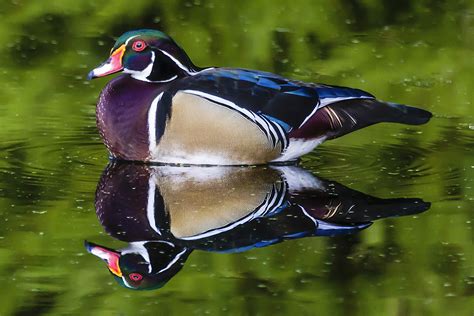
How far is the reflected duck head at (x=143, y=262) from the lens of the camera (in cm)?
592

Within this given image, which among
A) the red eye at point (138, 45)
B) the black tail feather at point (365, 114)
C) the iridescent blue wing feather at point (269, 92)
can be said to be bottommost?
the black tail feather at point (365, 114)

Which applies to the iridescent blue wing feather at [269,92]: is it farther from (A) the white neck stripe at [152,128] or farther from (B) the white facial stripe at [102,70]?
(B) the white facial stripe at [102,70]

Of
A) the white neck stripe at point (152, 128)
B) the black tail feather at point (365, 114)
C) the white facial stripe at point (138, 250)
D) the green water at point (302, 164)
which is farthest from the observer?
the black tail feather at point (365, 114)

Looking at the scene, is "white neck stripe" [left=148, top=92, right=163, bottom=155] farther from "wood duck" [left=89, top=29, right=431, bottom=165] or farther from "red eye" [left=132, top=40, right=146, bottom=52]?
"red eye" [left=132, top=40, right=146, bottom=52]

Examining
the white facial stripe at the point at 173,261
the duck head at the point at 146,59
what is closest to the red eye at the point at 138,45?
the duck head at the point at 146,59

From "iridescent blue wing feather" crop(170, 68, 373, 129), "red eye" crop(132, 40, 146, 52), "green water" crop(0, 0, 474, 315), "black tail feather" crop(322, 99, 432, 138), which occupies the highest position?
"red eye" crop(132, 40, 146, 52)

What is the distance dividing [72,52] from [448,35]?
274 centimetres

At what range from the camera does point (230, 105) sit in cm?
767

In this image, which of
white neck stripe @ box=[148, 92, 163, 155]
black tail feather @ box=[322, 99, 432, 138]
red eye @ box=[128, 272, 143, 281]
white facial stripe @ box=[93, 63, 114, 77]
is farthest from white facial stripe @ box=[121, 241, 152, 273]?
black tail feather @ box=[322, 99, 432, 138]

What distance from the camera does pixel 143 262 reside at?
6.10m

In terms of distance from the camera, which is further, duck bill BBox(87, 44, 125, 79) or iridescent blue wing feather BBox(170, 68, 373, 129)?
duck bill BBox(87, 44, 125, 79)

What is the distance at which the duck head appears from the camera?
7840 mm

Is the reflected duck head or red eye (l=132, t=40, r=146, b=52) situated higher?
red eye (l=132, t=40, r=146, b=52)

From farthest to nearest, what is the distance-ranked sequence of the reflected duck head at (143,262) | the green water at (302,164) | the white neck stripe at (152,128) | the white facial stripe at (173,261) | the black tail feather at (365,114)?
the black tail feather at (365,114) < the white neck stripe at (152,128) < the white facial stripe at (173,261) < the reflected duck head at (143,262) < the green water at (302,164)
